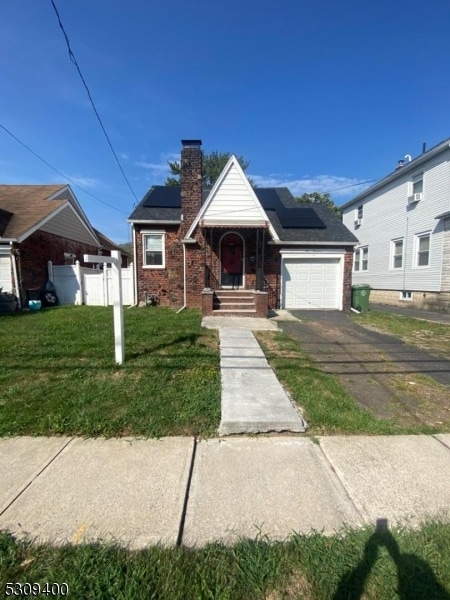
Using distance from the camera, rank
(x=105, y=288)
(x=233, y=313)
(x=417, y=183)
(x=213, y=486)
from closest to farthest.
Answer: (x=213, y=486)
(x=233, y=313)
(x=105, y=288)
(x=417, y=183)

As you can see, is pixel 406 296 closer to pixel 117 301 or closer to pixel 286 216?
pixel 286 216

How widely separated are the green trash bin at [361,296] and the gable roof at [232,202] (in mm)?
4694

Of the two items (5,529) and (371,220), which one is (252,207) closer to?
(5,529)

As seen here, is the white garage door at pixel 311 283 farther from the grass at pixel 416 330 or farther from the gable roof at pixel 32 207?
the gable roof at pixel 32 207

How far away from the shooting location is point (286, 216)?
1309cm

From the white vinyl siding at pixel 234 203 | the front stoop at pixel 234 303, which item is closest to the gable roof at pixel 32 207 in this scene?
the white vinyl siding at pixel 234 203

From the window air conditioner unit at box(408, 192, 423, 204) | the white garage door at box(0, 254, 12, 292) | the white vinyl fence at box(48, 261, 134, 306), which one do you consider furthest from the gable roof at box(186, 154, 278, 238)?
the window air conditioner unit at box(408, 192, 423, 204)

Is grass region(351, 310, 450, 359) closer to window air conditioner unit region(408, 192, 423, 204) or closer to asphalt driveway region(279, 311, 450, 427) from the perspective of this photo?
asphalt driveway region(279, 311, 450, 427)

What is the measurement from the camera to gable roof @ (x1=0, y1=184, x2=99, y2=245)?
12.2 meters

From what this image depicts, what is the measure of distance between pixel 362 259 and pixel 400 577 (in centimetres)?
1967

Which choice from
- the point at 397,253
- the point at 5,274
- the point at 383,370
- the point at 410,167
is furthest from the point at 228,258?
the point at 410,167

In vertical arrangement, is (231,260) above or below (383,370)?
above

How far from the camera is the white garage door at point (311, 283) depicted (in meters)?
11.9

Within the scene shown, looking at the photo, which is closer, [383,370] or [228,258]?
[383,370]
